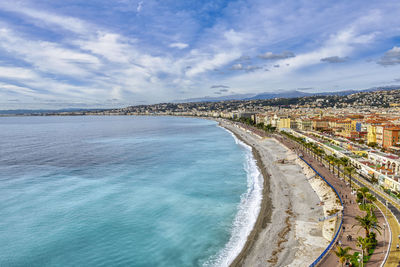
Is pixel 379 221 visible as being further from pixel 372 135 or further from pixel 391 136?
pixel 372 135

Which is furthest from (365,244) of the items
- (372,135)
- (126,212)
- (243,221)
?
(372,135)

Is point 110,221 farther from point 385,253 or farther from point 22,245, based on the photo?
point 385,253

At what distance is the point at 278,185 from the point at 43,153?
5725 centimetres

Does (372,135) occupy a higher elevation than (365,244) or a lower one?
higher

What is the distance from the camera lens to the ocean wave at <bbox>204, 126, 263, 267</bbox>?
19.9 meters

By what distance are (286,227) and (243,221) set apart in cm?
418

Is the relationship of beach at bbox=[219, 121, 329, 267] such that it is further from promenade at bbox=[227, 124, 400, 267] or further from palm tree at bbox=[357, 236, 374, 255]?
palm tree at bbox=[357, 236, 374, 255]

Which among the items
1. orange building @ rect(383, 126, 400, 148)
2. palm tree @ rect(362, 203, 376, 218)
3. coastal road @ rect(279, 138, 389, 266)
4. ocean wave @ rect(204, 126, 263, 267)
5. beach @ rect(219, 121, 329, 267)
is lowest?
ocean wave @ rect(204, 126, 263, 267)

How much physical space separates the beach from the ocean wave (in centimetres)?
53

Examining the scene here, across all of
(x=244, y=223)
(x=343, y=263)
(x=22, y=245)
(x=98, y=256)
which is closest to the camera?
(x=343, y=263)

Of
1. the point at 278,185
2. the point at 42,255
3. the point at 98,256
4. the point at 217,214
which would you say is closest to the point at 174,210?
the point at 217,214

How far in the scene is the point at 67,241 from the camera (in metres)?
22.9

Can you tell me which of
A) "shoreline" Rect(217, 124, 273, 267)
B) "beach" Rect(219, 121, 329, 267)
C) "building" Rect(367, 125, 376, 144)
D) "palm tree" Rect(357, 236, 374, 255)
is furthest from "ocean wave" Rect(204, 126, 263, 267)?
"building" Rect(367, 125, 376, 144)

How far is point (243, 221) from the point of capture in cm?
2577
